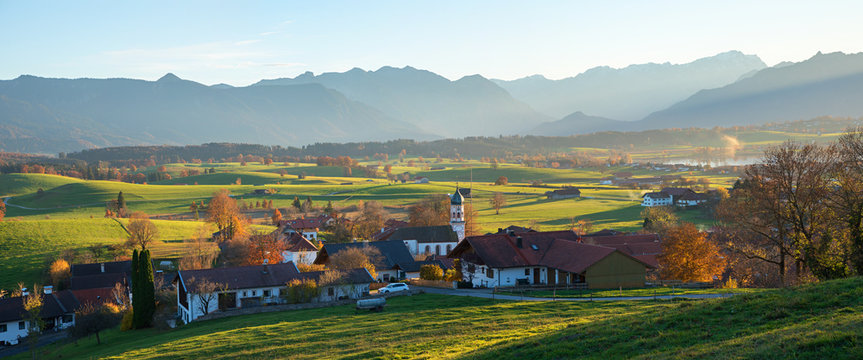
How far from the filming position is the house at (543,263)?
43.7 metres

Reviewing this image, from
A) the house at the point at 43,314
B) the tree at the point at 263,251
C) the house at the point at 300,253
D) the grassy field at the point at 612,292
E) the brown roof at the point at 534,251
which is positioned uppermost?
the brown roof at the point at 534,251

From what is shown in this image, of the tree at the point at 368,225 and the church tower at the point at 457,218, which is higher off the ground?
the church tower at the point at 457,218

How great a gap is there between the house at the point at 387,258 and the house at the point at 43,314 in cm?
2503

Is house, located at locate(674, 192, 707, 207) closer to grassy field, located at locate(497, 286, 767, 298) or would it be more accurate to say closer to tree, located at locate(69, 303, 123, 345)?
grassy field, located at locate(497, 286, 767, 298)

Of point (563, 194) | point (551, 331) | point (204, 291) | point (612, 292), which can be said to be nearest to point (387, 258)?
point (204, 291)

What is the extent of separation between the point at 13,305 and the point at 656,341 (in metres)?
59.3

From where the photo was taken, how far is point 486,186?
17350 centimetres

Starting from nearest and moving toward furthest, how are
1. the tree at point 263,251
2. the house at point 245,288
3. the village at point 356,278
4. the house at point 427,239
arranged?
the village at point 356,278 → the house at point 245,288 → the tree at point 263,251 → the house at point 427,239

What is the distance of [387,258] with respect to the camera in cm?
6366

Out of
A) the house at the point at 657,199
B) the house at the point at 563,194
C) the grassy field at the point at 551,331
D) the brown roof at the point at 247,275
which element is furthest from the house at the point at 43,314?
the house at the point at 563,194

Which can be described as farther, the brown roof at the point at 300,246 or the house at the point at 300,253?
the brown roof at the point at 300,246

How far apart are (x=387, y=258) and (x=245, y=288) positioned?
18.5 meters

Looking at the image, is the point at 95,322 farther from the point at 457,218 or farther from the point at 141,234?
the point at 457,218

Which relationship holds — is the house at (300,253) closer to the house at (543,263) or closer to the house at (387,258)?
the house at (387,258)
